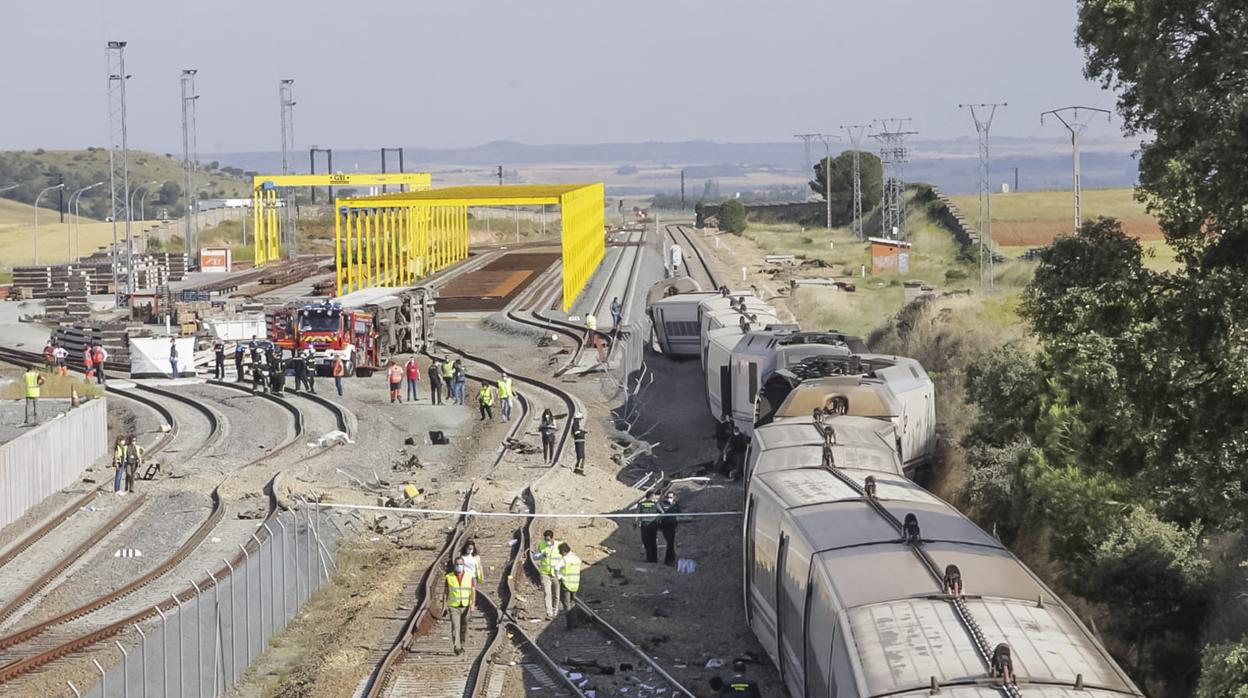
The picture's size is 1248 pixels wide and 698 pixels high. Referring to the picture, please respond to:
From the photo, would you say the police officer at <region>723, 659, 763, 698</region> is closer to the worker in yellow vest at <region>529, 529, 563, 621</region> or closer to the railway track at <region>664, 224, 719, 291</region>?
the worker in yellow vest at <region>529, 529, 563, 621</region>

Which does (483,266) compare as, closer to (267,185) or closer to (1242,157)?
(267,185)

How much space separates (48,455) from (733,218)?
341 ft

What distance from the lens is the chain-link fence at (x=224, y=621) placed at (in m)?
15.6

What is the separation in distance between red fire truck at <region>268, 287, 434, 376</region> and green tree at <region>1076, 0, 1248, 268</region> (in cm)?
3293

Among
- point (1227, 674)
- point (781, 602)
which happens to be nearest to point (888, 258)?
point (781, 602)

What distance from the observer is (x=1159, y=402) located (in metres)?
14.8

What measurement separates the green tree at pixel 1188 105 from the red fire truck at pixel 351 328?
108 feet

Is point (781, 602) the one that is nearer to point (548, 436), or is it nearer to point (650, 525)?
point (650, 525)

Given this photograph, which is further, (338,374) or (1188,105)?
(338,374)

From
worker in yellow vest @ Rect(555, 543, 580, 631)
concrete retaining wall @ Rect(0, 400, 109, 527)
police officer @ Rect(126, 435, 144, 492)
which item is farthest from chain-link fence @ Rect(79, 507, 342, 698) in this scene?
police officer @ Rect(126, 435, 144, 492)

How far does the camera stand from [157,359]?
4978cm

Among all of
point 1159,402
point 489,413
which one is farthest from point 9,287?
point 1159,402

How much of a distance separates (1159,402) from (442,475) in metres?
20.2

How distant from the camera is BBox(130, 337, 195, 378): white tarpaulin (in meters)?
49.8
